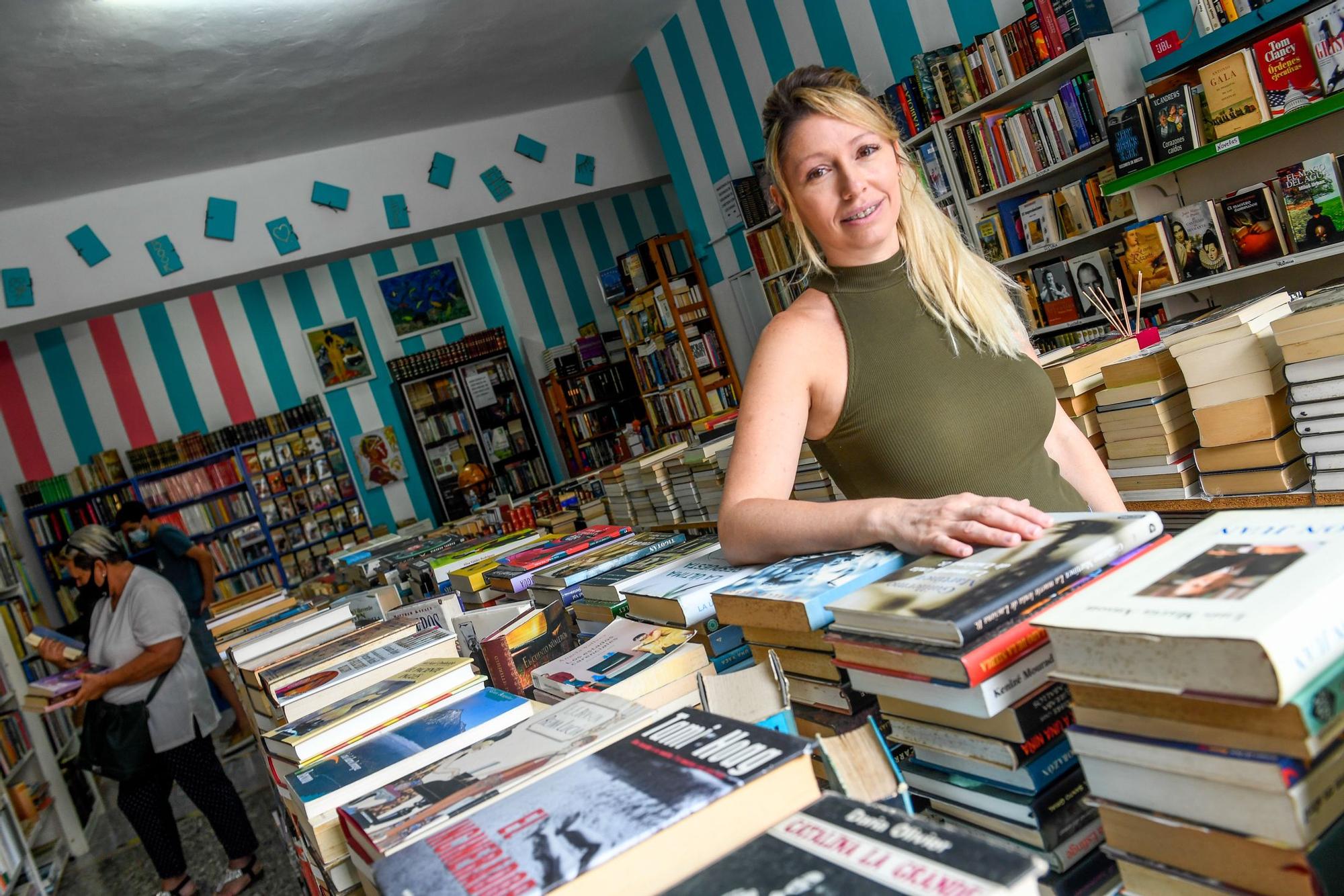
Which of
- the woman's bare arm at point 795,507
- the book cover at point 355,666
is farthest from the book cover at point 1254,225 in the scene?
the book cover at point 355,666

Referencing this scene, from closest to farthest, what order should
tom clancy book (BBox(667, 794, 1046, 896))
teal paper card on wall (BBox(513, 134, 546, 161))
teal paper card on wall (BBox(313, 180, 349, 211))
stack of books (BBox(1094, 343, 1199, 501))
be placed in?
tom clancy book (BBox(667, 794, 1046, 896)) → stack of books (BBox(1094, 343, 1199, 501)) → teal paper card on wall (BBox(313, 180, 349, 211)) → teal paper card on wall (BBox(513, 134, 546, 161))

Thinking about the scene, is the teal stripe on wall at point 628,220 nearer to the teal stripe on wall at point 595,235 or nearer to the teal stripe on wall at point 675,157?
the teal stripe on wall at point 595,235

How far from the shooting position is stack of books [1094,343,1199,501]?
2.16 meters

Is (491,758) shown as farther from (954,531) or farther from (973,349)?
(973,349)

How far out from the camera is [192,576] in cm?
608

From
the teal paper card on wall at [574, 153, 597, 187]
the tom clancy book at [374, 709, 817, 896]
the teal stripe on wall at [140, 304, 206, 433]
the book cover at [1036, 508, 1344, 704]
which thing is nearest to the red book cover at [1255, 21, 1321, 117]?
the book cover at [1036, 508, 1344, 704]

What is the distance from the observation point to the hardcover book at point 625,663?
1.03 m

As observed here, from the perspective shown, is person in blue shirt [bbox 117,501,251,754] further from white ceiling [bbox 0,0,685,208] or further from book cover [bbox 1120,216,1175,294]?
book cover [bbox 1120,216,1175,294]

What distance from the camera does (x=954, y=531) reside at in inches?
36.6

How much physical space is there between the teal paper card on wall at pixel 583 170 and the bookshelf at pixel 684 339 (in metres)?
0.60

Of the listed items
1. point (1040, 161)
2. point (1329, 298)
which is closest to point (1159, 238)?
point (1040, 161)

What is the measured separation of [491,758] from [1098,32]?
3542mm

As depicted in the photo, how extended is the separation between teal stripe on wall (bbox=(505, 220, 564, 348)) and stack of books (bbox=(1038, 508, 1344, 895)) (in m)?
9.05

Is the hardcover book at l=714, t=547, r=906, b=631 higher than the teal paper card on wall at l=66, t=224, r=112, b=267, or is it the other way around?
the teal paper card on wall at l=66, t=224, r=112, b=267
